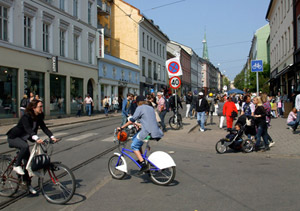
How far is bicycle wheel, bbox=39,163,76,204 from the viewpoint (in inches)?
184

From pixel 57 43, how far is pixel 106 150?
55.5 ft

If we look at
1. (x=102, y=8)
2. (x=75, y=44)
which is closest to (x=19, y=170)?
(x=75, y=44)

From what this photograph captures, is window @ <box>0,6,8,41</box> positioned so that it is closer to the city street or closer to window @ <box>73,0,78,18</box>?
window @ <box>73,0,78,18</box>

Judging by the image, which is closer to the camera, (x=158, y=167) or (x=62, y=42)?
(x=158, y=167)

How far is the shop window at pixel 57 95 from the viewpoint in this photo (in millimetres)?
23828

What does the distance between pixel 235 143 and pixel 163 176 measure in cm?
405

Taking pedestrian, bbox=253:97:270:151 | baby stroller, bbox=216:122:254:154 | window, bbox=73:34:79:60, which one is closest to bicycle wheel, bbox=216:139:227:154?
baby stroller, bbox=216:122:254:154

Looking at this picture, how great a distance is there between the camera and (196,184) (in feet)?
19.0

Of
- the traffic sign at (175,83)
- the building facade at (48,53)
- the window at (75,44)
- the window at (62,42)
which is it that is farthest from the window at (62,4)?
the traffic sign at (175,83)

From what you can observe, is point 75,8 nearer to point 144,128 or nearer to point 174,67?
point 174,67

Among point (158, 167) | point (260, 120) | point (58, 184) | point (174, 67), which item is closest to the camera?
point (58, 184)

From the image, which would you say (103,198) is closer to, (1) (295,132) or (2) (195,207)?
(2) (195,207)

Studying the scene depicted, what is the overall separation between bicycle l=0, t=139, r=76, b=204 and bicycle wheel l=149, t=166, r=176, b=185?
5.38 feet

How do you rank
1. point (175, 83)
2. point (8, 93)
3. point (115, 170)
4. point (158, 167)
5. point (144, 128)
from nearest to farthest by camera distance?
1. point (158, 167)
2. point (144, 128)
3. point (115, 170)
4. point (175, 83)
5. point (8, 93)
